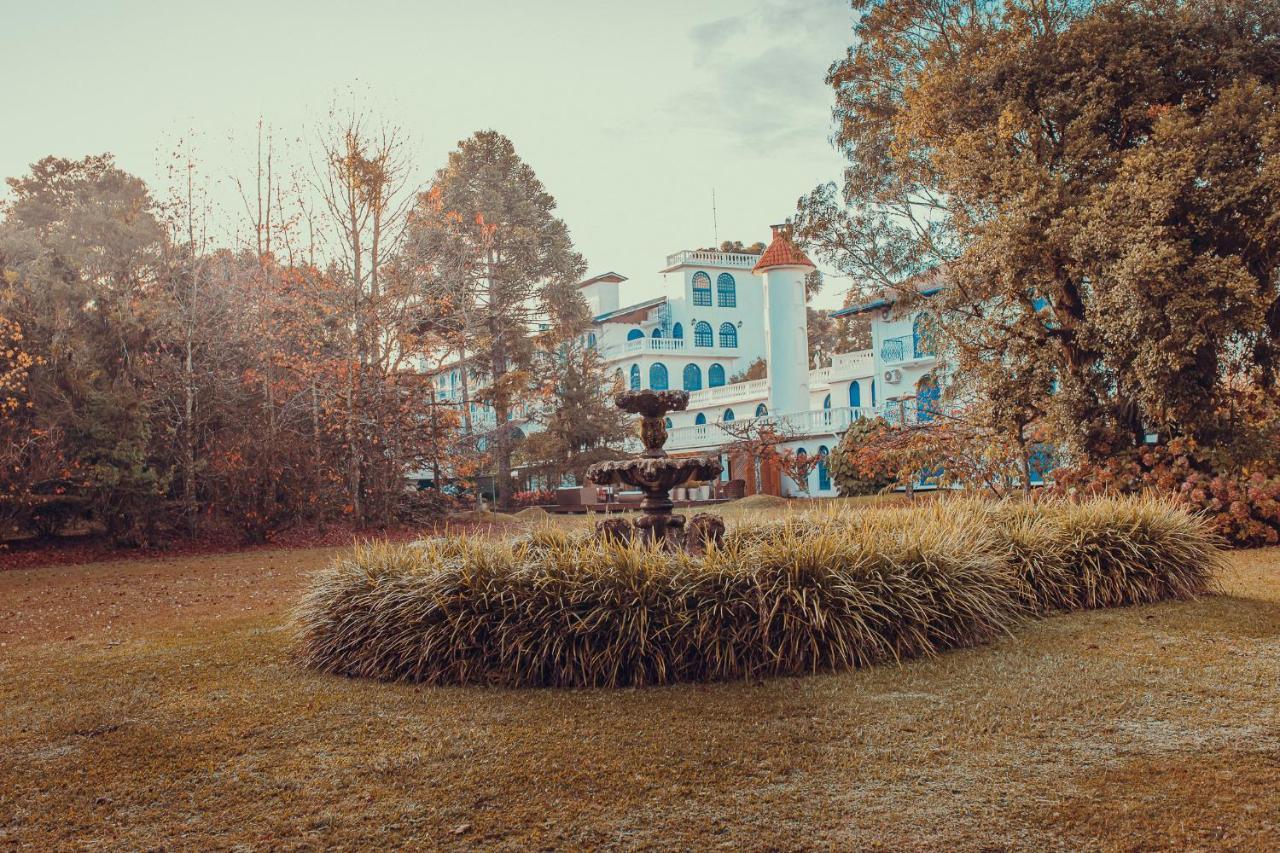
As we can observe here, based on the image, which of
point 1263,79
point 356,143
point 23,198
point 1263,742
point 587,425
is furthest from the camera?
point 23,198

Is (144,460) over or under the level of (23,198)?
under

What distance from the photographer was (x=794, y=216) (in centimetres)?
2488

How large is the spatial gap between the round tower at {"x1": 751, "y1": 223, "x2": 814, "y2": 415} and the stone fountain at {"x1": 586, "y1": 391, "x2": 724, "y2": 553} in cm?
2757

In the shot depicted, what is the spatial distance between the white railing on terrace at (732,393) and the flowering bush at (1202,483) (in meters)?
26.3

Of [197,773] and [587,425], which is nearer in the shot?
[197,773]

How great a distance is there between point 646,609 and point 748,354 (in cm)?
4417

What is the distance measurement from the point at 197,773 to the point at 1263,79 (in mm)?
17013

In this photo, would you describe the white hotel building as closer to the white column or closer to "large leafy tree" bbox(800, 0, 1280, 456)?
the white column

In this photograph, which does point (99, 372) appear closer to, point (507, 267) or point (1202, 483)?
point (1202, 483)

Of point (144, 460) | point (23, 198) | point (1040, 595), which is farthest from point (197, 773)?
point (23, 198)

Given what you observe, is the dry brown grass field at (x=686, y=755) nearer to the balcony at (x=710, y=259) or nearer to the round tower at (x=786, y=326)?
the round tower at (x=786, y=326)

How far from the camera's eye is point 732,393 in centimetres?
4316

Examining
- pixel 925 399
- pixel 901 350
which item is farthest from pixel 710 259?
pixel 925 399

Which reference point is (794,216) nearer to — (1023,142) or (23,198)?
(1023,142)
